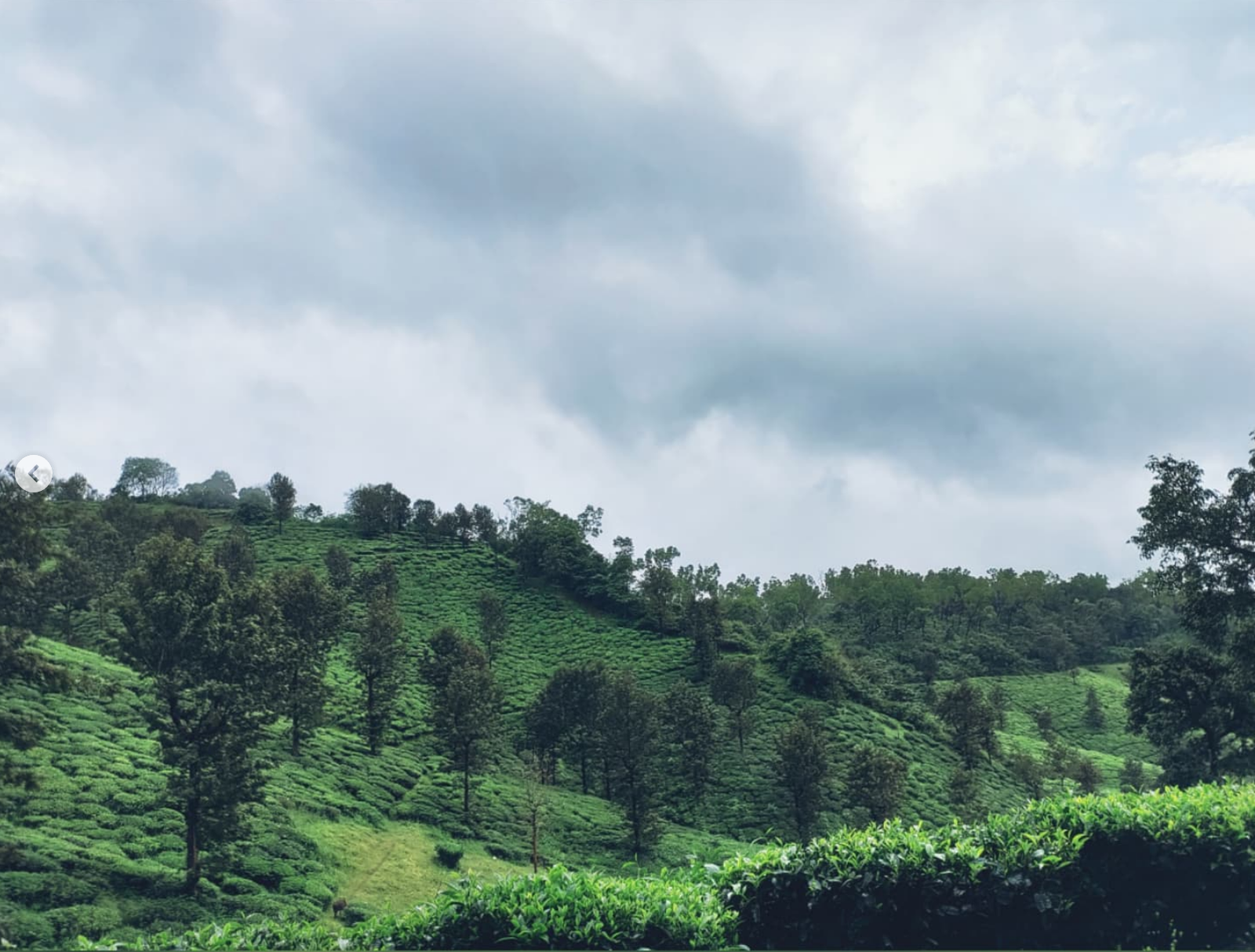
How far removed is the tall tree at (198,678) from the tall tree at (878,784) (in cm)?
3445

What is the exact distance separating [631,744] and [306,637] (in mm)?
22165

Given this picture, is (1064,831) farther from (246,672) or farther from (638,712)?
(638,712)

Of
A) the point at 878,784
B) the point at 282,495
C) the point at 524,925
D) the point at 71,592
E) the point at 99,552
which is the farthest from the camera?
the point at 282,495

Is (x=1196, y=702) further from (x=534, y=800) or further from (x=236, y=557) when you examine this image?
(x=236, y=557)

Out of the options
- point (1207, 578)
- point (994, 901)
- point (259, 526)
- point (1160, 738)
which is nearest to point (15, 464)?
point (994, 901)

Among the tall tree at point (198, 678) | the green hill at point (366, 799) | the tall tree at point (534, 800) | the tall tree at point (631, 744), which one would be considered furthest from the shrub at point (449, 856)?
the tall tree at point (631, 744)

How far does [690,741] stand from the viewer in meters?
59.2

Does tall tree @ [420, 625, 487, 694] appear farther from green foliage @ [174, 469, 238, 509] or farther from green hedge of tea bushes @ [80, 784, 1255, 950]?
green foliage @ [174, 469, 238, 509]

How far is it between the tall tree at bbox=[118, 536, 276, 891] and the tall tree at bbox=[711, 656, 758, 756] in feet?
135

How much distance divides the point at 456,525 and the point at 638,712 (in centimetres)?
7779

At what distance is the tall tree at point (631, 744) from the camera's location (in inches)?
1939

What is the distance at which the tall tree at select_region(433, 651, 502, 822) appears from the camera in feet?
157

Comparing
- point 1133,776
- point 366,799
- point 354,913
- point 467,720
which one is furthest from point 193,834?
point 1133,776

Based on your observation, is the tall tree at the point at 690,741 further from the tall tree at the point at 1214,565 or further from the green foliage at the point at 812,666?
the tall tree at the point at 1214,565
